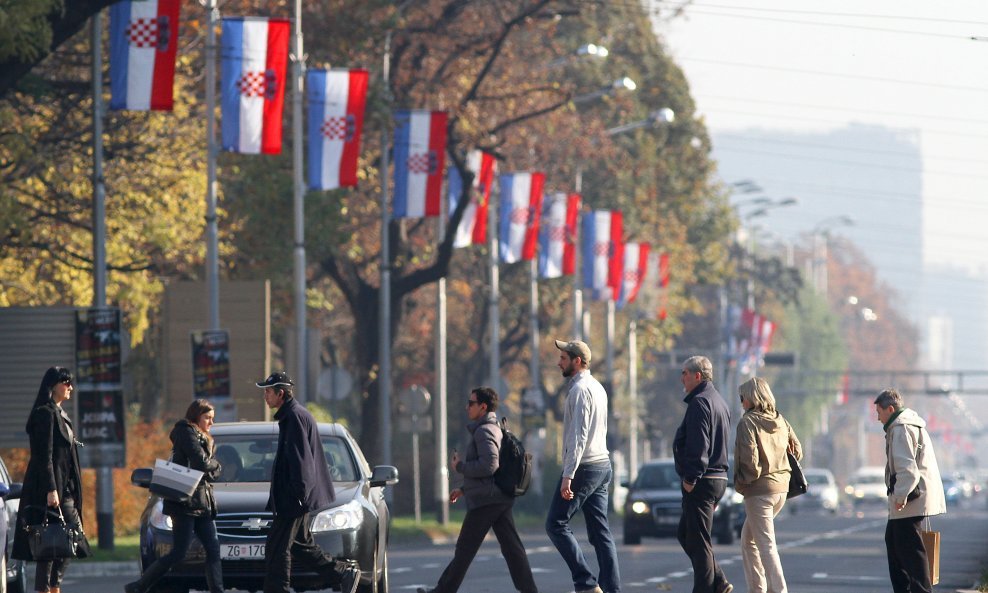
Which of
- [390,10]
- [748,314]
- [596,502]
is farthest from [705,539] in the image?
[748,314]

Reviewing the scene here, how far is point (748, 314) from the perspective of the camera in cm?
8388

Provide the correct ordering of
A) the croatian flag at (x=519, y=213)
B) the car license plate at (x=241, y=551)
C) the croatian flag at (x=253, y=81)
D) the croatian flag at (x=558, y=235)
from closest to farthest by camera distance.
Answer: the car license plate at (x=241, y=551)
the croatian flag at (x=253, y=81)
the croatian flag at (x=519, y=213)
the croatian flag at (x=558, y=235)

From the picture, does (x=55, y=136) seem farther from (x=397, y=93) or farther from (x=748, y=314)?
(x=748, y=314)

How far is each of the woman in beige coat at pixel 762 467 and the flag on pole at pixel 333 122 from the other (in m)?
17.9

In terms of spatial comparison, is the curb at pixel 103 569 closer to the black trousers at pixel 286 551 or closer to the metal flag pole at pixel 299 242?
the metal flag pole at pixel 299 242

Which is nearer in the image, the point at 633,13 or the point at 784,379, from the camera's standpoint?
the point at 633,13

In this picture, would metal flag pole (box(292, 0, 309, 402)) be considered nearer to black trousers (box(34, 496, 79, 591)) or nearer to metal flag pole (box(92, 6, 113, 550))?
metal flag pole (box(92, 6, 113, 550))

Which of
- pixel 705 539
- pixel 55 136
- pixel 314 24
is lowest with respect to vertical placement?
pixel 705 539

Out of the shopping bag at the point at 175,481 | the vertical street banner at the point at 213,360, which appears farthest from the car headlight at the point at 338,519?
the vertical street banner at the point at 213,360

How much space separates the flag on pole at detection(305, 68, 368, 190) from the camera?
33938 millimetres

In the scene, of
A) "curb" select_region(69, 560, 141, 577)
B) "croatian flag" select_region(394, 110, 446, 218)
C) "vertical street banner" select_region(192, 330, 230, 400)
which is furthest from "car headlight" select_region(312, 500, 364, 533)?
"croatian flag" select_region(394, 110, 446, 218)

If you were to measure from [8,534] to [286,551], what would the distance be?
2.54m

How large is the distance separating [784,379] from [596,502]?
347 ft

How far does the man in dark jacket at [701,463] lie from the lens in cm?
1620
